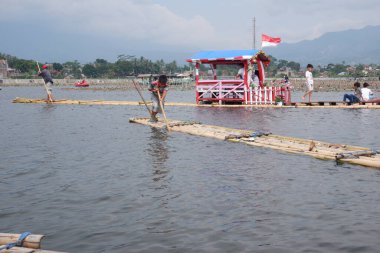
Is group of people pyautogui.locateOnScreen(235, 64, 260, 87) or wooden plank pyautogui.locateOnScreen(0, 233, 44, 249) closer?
wooden plank pyautogui.locateOnScreen(0, 233, 44, 249)

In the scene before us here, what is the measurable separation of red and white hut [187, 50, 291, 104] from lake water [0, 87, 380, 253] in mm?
13921

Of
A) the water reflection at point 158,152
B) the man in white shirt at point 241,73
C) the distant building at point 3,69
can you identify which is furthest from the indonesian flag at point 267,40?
the distant building at point 3,69

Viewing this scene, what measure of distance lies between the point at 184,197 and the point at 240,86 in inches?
896

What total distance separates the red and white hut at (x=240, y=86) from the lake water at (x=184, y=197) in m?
13.9

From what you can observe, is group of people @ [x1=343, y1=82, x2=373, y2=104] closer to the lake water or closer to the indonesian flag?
the indonesian flag

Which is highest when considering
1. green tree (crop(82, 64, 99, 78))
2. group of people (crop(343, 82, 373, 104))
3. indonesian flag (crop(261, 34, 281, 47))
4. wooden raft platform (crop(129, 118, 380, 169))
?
green tree (crop(82, 64, 99, 78))

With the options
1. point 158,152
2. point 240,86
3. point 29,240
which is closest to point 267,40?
point 240,86

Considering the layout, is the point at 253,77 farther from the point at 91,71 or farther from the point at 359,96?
the point at 91,71

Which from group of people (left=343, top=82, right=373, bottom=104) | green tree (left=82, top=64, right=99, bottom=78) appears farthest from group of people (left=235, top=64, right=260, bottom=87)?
green tree (left=82, top=64, right=99, bottom=78)

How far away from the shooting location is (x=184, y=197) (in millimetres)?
9047

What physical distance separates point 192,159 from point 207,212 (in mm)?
4755

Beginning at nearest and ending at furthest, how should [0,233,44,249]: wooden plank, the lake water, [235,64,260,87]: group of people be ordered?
[0,233,44,249]: wooden plank, the lake water, [235,64,260,87]: group of people

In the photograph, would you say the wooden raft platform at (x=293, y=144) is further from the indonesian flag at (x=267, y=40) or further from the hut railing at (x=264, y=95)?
the indonesian flag at (x=267, y=40)

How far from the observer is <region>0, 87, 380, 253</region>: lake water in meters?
6.89
